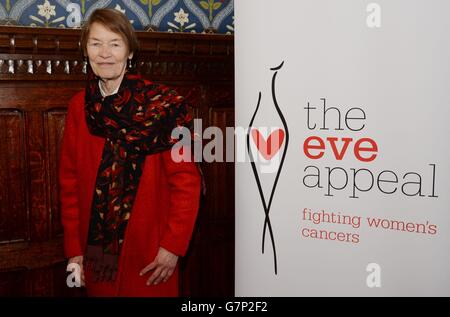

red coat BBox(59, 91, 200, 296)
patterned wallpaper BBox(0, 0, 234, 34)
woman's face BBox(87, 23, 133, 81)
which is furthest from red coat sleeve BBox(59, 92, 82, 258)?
patterned wallpaper BBox(0, 0, 234, 34)

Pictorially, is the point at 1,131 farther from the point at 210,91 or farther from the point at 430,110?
the point at 430,110

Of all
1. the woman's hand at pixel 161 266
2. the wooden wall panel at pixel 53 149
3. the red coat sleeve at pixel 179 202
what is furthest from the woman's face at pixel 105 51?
the woman's hand at pixel 161 266

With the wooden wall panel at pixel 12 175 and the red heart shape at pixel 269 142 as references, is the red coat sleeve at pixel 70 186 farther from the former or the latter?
the red heart shape at pixel 269 142

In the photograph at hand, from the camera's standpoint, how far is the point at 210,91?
2359 millimetres

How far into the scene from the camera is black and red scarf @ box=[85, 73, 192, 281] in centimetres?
172

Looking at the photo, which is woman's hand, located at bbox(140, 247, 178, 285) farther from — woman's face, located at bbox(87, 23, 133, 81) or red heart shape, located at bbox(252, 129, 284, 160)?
woman's face, located at bbox(87, 23, 133, 81)

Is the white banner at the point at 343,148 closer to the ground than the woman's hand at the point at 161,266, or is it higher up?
higher up

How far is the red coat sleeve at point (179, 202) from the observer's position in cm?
178

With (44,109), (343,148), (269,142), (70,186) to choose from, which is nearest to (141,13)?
(44,109)

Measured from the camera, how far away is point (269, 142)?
1.56m

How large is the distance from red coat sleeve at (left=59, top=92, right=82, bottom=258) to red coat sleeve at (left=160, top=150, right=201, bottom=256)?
1.05ft

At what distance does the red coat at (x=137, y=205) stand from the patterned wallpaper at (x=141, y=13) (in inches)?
17.4
